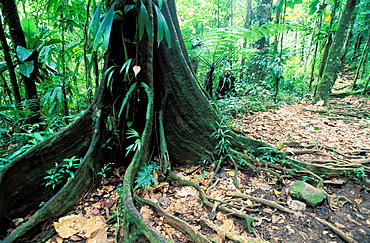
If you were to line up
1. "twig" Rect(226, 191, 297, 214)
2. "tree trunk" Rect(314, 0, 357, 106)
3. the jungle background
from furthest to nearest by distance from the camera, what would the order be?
"tree trunk" Rect(314, 0, 357, 106) → "twig" Rect(226, 191, 297, 214) → the jungle background

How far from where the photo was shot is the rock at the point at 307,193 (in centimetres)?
207

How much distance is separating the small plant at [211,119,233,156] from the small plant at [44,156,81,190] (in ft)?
6.22

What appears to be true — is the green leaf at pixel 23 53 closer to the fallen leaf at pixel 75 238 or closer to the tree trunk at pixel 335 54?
the fallen leaf at pixel 75 238

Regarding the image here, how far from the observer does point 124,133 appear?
2.63 metres

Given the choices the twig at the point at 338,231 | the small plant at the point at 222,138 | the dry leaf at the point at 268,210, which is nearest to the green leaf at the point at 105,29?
the small plant at the point at 222,138

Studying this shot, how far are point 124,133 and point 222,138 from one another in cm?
144

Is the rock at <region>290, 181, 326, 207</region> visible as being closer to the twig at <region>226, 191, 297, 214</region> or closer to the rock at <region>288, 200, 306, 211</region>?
the rock at <region>288, 200, 306, 211</region>

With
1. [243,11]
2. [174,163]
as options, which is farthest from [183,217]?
[243,11]

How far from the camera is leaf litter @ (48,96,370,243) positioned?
1745 millimetres

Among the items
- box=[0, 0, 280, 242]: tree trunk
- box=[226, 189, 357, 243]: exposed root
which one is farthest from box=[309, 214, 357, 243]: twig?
box=[0, 0, 280, 242]: tree trunk

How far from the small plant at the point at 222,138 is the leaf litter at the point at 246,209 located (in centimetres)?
29

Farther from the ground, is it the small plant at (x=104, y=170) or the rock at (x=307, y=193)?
the small plant at (x=104, y=170)

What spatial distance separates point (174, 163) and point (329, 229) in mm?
1947

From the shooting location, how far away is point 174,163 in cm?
290
